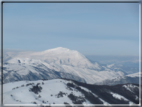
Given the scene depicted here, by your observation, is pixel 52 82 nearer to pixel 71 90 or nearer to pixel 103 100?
pixel 71 90

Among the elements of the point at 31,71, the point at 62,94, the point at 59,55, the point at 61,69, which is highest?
the point at 59,55

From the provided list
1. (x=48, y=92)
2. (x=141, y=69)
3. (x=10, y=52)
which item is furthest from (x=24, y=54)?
(x=141, y=69)

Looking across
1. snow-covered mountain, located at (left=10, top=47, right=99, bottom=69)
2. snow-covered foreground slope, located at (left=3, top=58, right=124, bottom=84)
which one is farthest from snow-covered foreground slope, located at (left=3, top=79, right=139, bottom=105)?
snow-covered foreground slope, located at (left=3, top=58, right=124, bottom=84)

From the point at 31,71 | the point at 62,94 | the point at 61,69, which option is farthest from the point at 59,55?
the point at 31,71

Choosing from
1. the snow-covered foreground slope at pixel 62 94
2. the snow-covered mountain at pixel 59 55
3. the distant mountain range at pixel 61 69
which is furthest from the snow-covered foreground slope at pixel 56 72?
the snow-covered foreground slope at pixel 62 94

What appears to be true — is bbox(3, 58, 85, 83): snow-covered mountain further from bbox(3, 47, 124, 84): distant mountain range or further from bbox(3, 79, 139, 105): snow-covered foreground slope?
bbox(3, 79, 139, 105): snow-covered foreground slope

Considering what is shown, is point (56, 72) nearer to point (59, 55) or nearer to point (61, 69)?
point (61, 69)

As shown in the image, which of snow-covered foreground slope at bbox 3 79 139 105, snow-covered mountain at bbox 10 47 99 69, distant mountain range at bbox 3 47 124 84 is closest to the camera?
snow-covered foreground slope at bbox 3 79 139 105

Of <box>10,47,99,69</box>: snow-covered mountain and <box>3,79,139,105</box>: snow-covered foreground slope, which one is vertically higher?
<box>10,47,99,69</box>: snow-covered mountain
